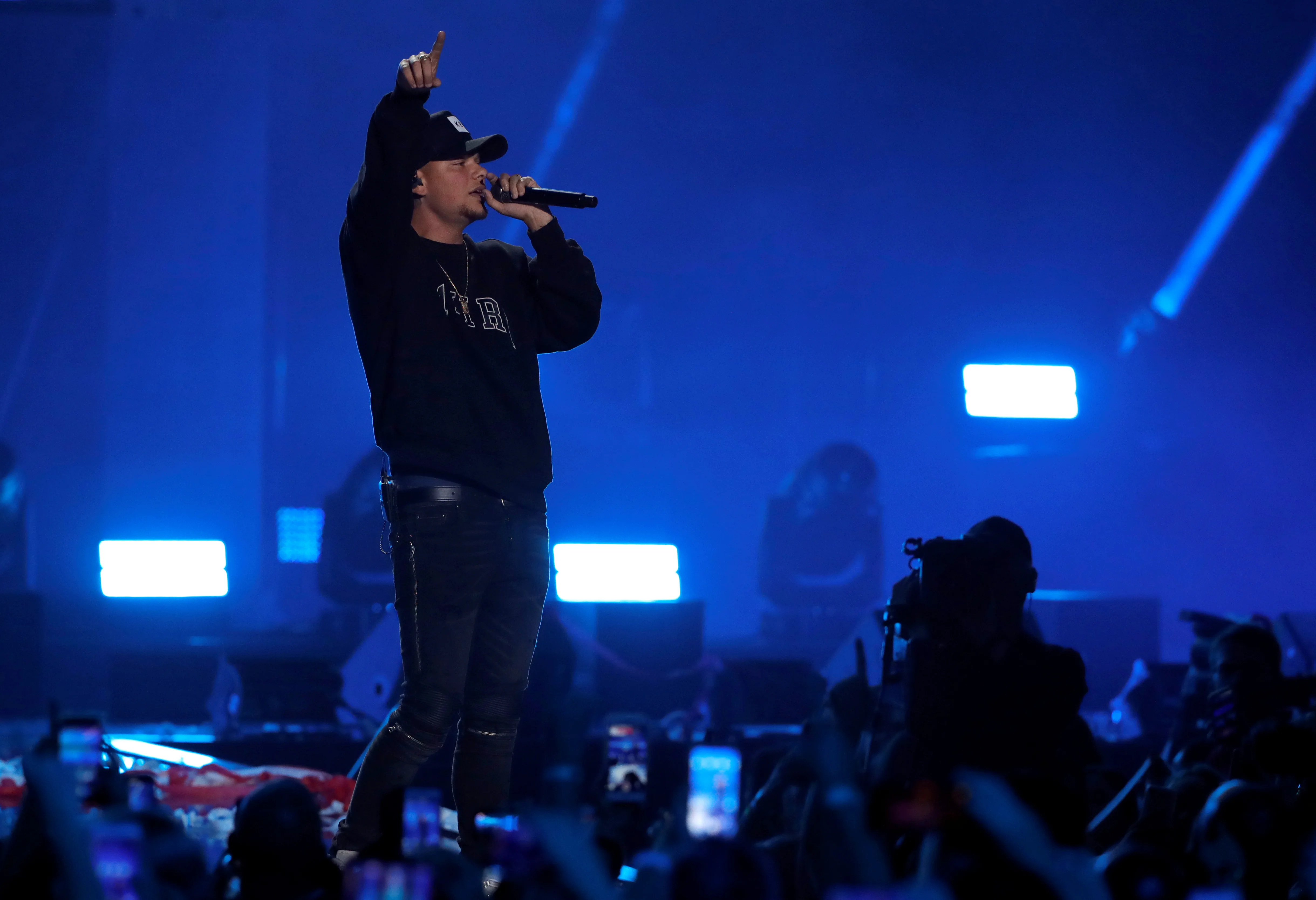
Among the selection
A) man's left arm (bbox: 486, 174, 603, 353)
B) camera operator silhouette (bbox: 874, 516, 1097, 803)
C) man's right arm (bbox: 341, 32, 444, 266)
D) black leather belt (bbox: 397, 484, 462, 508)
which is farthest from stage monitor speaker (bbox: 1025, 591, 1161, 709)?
man's right arm (bbox: 341, 32, 444, 266)

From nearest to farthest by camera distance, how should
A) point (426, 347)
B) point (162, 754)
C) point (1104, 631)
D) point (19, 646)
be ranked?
point (426, 347) < point (162, 754) < point (19, 646) < point (1104, 631)

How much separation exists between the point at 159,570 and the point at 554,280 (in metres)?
6.02

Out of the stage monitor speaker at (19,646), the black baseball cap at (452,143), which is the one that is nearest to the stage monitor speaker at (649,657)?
the stage monitor speaker at (19,646)

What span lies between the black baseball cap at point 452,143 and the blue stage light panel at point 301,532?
602 cm

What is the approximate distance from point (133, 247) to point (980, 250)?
5692 mm

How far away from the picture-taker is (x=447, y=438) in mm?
2082

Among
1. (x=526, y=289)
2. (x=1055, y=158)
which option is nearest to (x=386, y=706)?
(x=526, y=289)

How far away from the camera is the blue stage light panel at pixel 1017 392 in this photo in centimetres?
902

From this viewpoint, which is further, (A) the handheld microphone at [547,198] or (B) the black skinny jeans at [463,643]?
(A) the handheld microphone at [547,198]

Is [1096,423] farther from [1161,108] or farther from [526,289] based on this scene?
[526,289]

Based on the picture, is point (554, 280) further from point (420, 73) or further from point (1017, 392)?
point (1017, 392)

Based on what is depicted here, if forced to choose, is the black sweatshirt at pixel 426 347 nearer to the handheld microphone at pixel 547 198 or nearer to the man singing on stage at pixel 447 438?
the man singing on stage at pixel 447 438

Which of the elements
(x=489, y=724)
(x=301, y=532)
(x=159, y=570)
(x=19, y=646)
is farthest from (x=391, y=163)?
(x=301, y=532)

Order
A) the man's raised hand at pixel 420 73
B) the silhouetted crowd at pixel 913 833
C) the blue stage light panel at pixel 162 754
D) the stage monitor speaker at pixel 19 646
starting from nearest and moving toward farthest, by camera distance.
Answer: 1. the silhouetted crowd at pixel 913 833
2. the man's raised hand at pixel 420 73
3. the blue stage light panel at pixel 162 754
4. the stage monitor speaker at pixel 19 646
